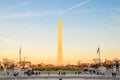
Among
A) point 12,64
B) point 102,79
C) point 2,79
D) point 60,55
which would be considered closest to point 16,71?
point 60,55

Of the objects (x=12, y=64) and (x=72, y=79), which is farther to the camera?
(x=12, y=64)

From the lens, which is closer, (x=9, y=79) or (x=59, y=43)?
(x=9, y=79)

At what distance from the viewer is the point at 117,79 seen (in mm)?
59906

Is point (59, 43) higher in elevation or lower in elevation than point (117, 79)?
higher

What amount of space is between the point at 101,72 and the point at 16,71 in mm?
20362

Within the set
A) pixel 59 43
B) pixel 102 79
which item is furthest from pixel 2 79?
pixel 59 43

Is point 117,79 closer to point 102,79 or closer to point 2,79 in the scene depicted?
point 102,79

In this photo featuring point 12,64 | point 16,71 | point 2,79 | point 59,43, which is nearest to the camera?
point 2,79

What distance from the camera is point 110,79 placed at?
60.0 meters

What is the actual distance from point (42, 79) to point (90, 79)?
8.78 meters

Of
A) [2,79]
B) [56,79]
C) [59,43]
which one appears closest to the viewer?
[2,79]

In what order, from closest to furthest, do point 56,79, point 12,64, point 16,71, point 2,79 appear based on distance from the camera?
point 2,79 < point 56,79 < point 16,71 < point 12,64

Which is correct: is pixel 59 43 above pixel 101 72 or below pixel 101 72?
above

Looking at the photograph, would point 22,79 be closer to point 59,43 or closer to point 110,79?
point 110,79
